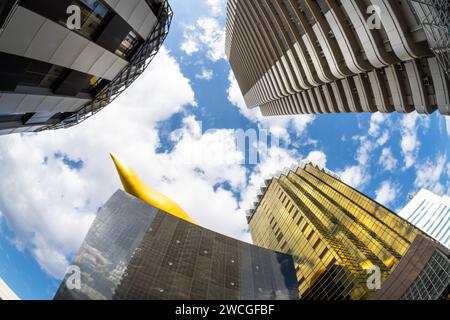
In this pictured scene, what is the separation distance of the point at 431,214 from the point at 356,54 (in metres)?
165

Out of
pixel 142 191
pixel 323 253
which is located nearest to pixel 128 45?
pixel 142 191

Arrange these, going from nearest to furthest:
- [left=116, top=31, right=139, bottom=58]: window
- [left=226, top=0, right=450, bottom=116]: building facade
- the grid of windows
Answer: [left=226, top=0, right=450, bottom=116]: building facade
[left=116, top=31, right=139, bottom=58]: window
the grid of windows

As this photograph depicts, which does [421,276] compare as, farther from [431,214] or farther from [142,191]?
[431,214]

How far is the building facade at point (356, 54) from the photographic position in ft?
50.0

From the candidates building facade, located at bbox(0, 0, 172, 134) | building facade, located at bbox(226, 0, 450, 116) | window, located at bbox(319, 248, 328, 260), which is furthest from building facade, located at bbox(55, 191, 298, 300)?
window, located at bbox(319, 248, 328, 260)

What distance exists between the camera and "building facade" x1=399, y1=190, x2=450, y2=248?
132 meters

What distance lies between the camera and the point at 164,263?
18.5 meters

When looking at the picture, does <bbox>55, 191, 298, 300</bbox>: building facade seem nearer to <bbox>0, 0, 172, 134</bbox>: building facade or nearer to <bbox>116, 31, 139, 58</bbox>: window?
<bbox>0, 0, 172, 134</bbox>: building facade

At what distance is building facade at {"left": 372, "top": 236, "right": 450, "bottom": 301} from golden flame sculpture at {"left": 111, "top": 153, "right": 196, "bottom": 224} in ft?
76.6

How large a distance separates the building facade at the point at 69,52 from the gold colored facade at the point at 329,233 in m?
39.0
